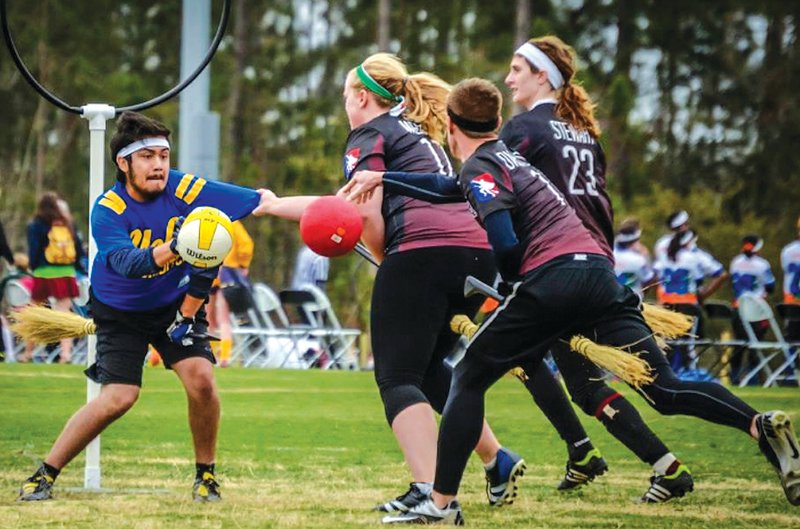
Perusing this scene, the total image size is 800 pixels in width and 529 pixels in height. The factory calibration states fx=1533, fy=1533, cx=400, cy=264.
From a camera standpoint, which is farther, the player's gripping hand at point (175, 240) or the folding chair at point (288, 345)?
the folding chair at point (288, 345)

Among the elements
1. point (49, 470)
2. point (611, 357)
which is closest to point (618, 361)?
point (611, 357)

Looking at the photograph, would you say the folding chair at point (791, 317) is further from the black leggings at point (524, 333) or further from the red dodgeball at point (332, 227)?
the red dodgeball at point (332, 227)

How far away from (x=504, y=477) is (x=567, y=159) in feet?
4.80

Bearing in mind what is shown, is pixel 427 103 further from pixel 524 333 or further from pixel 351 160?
pixel 524 333

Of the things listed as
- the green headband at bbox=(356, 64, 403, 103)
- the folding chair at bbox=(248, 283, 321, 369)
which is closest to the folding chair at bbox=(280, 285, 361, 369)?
the folding chair at bbox=(248, 283, 321, 369)

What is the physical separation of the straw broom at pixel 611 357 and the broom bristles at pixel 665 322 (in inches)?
29.9

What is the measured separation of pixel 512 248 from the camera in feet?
19.8

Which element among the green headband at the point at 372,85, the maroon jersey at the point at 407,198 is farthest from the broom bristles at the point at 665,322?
the green headband at the point at 372,85

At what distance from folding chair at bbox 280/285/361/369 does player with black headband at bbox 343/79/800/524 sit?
1141 cm

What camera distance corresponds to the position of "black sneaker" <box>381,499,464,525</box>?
6.09 m

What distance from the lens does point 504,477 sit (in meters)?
6.88

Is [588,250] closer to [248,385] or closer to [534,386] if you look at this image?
[534,386]

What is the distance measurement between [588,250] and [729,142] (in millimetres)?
27508

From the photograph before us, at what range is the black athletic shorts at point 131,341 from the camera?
6934 millimetres
